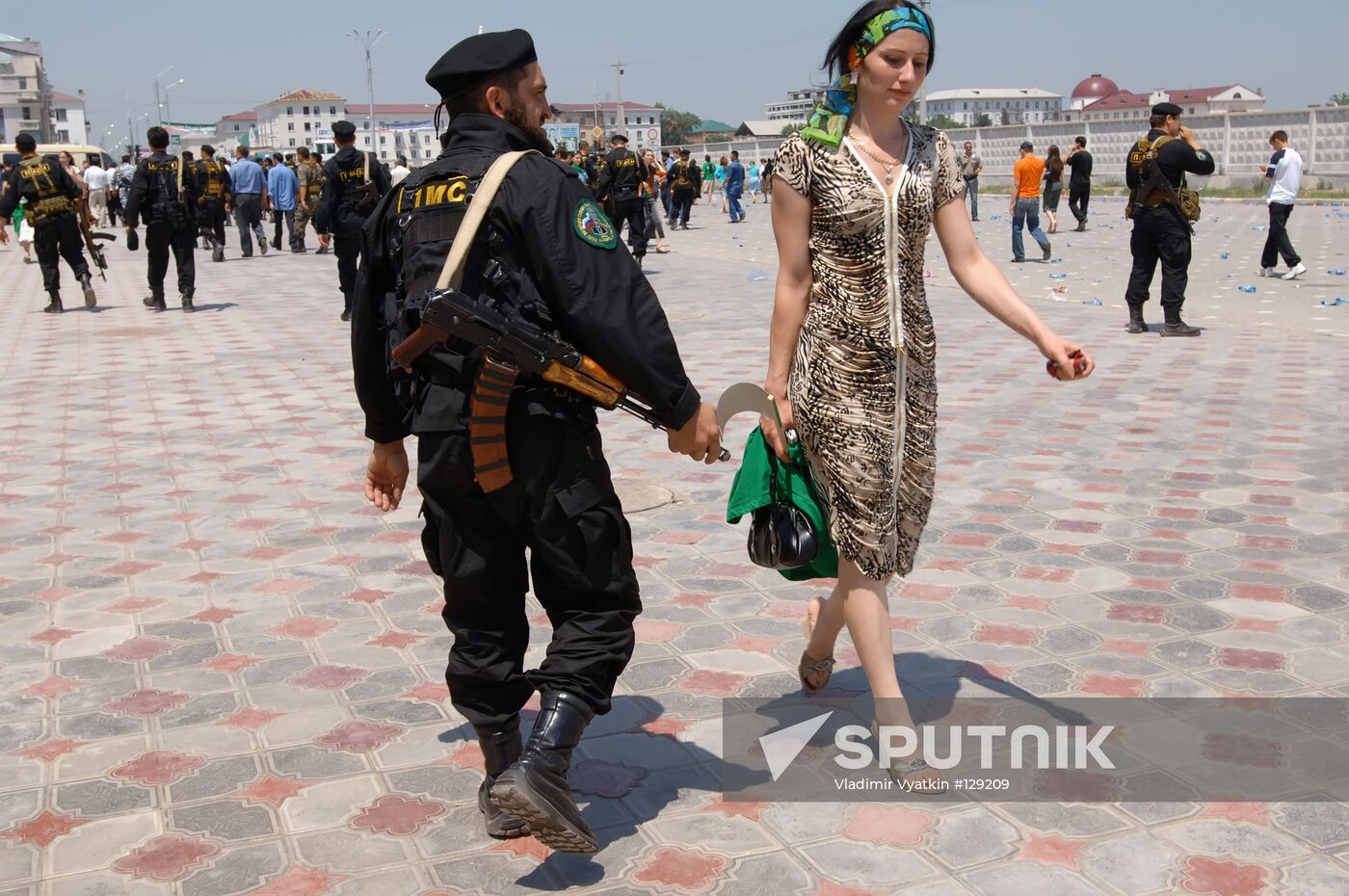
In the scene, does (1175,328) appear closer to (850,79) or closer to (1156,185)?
(1156,185)

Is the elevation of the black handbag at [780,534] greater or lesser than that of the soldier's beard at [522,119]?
lesser

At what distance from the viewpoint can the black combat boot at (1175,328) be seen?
1127cm

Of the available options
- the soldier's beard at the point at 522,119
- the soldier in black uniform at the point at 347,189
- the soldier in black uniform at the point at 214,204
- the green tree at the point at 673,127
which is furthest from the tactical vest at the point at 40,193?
the green tree at the point at 673,127

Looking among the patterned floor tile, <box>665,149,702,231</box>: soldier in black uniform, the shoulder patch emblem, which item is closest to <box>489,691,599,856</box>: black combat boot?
the patterned floor tile

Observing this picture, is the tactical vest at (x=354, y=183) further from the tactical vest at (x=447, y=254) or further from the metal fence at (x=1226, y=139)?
the metal fence at (x=1226, y=139)

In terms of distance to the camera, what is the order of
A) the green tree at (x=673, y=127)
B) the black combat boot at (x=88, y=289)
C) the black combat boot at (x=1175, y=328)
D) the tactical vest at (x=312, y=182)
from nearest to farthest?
the black combat boot at (x=1175, y=328) < the black combat boot at (x=88, y=289) < the tactical vest at (x=312, y=182) < the green tree at (x=673, y=127)

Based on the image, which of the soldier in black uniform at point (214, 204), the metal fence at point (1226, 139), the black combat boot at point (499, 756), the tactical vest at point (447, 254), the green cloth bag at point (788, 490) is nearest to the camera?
the tactical vest at point (447, 254)

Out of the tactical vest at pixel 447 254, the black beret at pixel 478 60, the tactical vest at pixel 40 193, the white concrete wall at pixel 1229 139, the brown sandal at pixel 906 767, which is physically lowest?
the brown sandal at pixel 906 767

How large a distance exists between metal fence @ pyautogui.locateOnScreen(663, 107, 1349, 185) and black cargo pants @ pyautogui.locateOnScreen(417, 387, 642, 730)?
35.2m

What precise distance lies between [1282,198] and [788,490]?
44.9ft

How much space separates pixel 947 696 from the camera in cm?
404

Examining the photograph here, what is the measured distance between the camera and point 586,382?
9.52 ft

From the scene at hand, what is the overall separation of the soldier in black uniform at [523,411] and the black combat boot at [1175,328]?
30.3 ft

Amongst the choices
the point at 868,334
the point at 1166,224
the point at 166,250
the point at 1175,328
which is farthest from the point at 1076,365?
the point at 166,250
